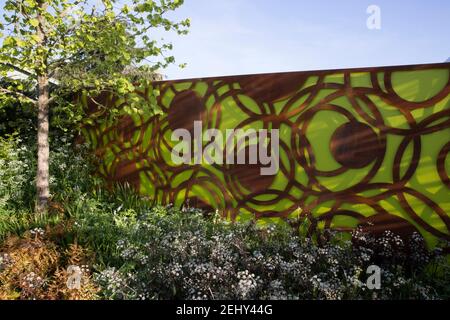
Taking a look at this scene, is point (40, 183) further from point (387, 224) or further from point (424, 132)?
point (424, 132)

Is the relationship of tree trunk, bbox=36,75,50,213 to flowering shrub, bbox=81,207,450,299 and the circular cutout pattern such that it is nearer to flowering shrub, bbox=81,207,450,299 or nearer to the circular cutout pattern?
flowering shrub, bbox=81,207,450,299

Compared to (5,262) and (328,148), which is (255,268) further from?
(5,262)

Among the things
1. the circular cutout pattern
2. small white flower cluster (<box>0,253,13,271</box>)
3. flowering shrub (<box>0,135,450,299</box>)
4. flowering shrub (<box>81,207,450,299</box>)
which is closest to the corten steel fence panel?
the circular cutout pattern

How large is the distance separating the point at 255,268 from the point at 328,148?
2.16 meters

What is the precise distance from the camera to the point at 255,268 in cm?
375

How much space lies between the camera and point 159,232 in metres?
4.70

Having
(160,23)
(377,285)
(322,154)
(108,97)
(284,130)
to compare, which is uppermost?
(160,23)

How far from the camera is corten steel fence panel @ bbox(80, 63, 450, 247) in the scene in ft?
15.3

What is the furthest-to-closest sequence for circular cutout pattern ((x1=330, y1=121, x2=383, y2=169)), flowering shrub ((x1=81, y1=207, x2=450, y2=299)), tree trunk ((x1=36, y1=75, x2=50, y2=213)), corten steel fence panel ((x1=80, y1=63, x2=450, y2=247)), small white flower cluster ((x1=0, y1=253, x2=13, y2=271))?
1. tree trunk ((x1=36, y1=75, x2=50, y2=213))
2. circular cutout pattern ((x1=330, y1=121, x2=383, y2=169))
3. corten steel fence panel ((x1=80, y1=63, x2=450, y2=247))
4. small white flower cluster ((x1=0, y1=253, x2=13, y2=271))
5. flowering shrub ((x1=81, y1=207, x2=450, y2=299))

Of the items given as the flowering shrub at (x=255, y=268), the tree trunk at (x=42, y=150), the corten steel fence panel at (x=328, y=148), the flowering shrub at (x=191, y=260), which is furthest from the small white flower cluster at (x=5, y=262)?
the corten steel fence panel at (x=328, y=148)

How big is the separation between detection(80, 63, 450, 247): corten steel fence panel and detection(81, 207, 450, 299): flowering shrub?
1.63 ft

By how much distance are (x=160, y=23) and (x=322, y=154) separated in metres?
3.07

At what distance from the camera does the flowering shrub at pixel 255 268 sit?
11.2 feet
